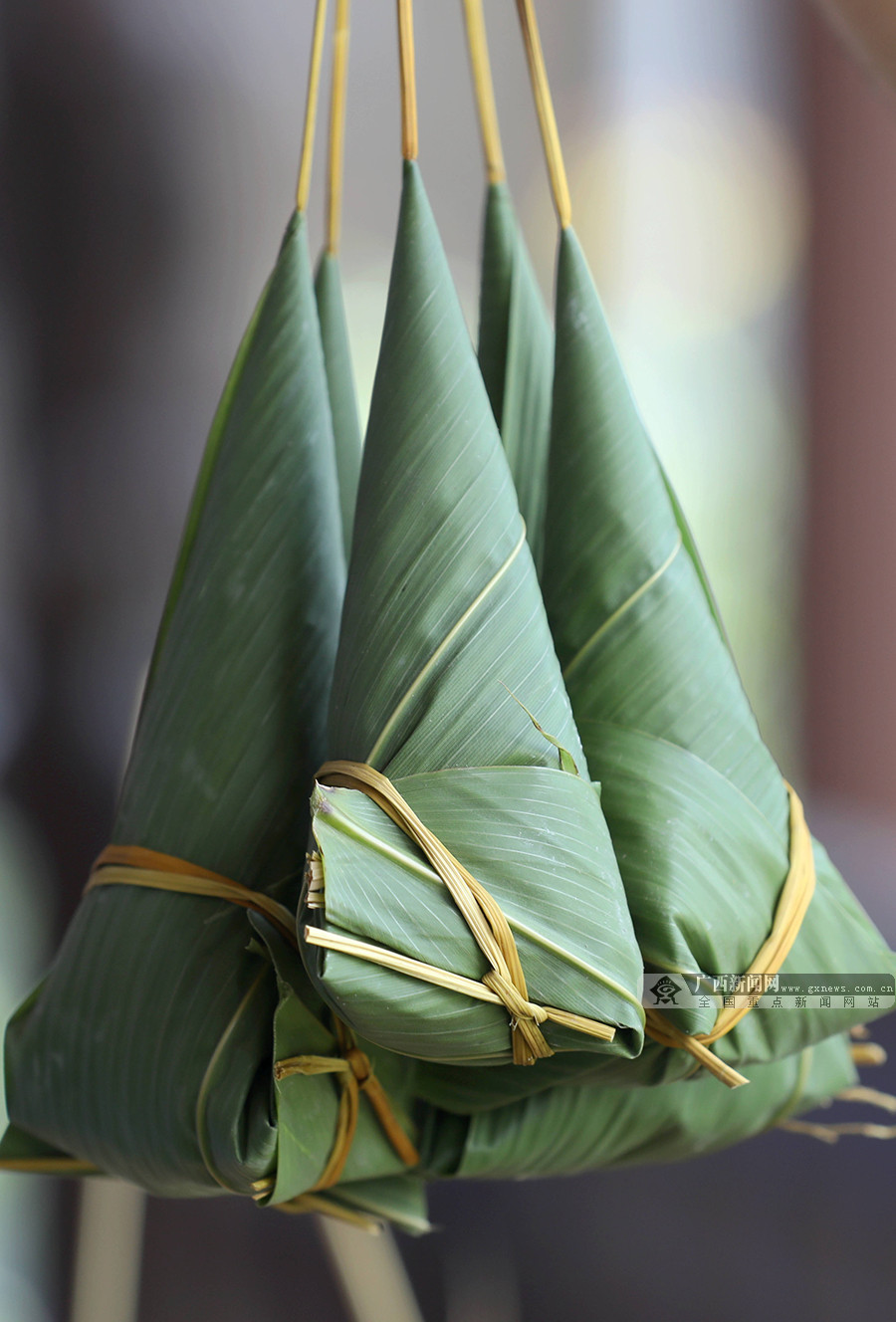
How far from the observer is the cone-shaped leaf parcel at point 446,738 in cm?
33

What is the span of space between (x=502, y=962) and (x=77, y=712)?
0.38 metres

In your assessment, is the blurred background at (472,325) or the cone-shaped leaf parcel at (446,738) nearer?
the cone-shaped leaf parcel at (446,738)

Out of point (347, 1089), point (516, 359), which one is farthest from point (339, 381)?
point (347, 1089)

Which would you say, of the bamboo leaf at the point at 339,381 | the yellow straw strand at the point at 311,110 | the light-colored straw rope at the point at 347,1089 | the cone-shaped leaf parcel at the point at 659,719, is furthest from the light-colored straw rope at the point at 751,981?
the yellow straw strand at the point at 311,110

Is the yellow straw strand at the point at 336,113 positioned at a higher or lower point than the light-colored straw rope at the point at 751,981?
higher

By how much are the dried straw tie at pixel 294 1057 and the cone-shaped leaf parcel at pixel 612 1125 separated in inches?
1.2

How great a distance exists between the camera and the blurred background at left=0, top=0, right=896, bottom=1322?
1.98 ft

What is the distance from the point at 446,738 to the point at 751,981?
148 mm

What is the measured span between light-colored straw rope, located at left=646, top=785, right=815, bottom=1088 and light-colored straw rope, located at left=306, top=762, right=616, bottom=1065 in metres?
0.05

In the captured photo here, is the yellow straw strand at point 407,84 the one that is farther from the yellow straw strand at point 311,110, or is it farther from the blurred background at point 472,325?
the blurred background at point 472,325

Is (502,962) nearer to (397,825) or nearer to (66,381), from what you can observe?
(397,825)

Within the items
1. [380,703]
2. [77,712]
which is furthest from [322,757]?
[77,712]

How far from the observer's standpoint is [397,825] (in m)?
0.34

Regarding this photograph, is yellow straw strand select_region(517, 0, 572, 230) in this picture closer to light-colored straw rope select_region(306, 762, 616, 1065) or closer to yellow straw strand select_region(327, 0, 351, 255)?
yellow straw strand select_region(327, 0, 351, 255)
